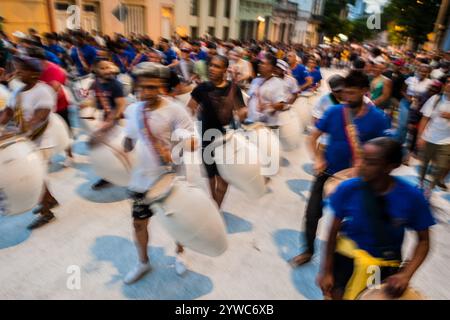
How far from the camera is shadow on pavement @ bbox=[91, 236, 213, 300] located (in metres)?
2.91

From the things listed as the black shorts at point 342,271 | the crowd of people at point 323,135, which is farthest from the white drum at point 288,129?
the black shorts at point 342,271

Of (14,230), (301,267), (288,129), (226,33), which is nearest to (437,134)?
(288,129)

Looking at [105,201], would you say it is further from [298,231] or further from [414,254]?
[414,254]

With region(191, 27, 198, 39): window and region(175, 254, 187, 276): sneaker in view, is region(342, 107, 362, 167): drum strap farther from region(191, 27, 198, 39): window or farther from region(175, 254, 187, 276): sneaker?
region(191, 27, 198, 39): window

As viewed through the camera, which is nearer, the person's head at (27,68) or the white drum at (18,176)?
the white drum at (18,176)

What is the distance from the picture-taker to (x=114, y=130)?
383cm

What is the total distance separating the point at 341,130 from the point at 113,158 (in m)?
2.49

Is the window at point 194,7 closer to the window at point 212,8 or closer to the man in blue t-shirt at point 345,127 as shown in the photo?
the window at point 212,8

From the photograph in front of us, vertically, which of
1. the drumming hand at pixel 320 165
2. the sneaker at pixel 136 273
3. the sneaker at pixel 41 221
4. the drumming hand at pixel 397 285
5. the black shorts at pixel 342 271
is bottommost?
the sneaker at pixel 41 221

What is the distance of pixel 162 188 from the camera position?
2494mm

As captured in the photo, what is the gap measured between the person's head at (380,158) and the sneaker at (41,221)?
11.4ft

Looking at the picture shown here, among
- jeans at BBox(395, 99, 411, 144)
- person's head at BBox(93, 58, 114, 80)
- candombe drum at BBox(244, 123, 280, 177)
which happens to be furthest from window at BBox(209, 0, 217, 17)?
candombe drum at BBox(244, 123, 280, 177)

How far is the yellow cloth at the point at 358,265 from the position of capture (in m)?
1.85
